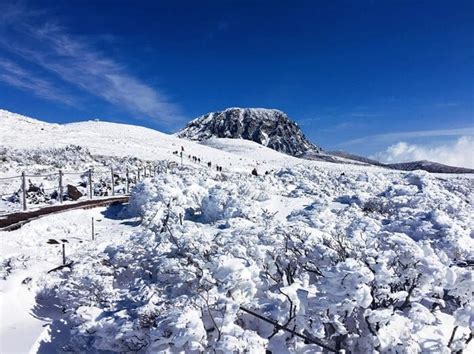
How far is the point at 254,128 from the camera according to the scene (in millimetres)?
131875

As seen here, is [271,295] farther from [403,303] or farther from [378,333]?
[403,303]

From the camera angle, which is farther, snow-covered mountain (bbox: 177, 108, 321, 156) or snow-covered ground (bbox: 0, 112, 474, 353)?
snow-covered mountain (bbox: 177, 108, 321, 156)

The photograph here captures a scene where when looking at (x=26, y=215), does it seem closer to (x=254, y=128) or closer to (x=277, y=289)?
(x=277, y=289)

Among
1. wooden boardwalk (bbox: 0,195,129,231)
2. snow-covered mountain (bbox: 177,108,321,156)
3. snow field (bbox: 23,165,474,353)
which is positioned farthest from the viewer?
snow-covered mountain (bbox: 177,108,321,156)

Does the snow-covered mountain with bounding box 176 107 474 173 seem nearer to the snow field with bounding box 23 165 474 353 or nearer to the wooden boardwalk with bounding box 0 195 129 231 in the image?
the wooden boardwalk with bounding box 0 195 129 231

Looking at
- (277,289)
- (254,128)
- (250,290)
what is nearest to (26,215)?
(277,289)

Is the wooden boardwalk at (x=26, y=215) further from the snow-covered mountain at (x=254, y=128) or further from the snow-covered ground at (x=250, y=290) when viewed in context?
the snow-covered mountain at (x=254, y=128)

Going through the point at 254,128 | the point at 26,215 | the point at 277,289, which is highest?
the point at 254,128

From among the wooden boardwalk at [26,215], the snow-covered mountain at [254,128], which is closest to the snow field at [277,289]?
the wooden boardwalk at [26,215]

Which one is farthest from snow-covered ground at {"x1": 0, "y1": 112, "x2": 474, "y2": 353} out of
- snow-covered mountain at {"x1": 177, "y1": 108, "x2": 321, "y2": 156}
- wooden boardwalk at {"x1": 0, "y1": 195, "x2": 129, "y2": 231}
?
snow-covered mountain at {"x1": 177, "y1": 108, "x2": 321, "y2": 156}

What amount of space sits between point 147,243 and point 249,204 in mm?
4857

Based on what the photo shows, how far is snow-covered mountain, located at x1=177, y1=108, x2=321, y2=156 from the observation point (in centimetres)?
12081

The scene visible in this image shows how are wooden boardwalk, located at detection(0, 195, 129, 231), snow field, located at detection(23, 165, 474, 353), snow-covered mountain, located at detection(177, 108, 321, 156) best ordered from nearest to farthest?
1. snow field, located at detection(23, 165, 474, 353)
2. wooden boardwalk, located at detection(0, 195, 129, 231)
3. snow-covered mountain, located at detection(177, 108, 321, 156)

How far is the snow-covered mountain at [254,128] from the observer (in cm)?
12081
